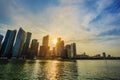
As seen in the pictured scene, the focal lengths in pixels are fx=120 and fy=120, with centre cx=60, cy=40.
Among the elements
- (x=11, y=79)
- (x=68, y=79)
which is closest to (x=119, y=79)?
(x=68, y=79)

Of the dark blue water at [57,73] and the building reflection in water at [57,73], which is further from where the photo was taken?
the building reflection in water at [57,73]

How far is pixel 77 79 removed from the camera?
4666 centimetres

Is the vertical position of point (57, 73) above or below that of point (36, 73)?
below

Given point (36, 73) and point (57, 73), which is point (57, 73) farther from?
point (36, 73)

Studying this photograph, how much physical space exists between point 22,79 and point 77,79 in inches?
818

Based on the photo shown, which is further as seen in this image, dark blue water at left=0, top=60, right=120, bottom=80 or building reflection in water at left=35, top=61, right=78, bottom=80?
building reflection in water at left=35, top=61, right=78, bottom=80

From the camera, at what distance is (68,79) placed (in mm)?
46594

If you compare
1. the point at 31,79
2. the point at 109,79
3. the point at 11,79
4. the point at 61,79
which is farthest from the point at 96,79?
the point at 11,79

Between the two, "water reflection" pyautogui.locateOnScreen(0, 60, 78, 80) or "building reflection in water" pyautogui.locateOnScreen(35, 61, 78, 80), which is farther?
"building reflection in water" pyautogui.locateOnScreen(35, 61, 78, 80)

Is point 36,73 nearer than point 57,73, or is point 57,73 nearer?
point 36,73

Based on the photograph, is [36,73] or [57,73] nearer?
[36,73]

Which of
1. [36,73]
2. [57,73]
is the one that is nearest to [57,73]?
[57,73]

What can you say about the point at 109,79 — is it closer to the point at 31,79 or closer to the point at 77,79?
the point at 77,79

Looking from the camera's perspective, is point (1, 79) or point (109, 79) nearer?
point (1, 79)
